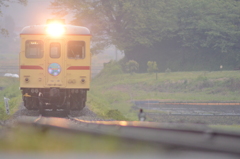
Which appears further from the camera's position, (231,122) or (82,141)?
(231,122)

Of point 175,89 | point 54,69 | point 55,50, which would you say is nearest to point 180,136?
point 54,69

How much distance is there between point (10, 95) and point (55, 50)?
43.1 ft

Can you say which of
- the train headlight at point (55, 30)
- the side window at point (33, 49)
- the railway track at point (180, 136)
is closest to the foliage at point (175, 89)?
the train headlight at point (55, 30)

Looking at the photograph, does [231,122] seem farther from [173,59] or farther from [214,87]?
[173,59]

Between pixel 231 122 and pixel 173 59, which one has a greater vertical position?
pixel 173 59

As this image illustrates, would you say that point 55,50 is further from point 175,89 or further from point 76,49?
point 175,89

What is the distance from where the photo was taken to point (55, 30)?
12.3m

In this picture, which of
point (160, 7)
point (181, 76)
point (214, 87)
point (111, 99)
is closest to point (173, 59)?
point (160, 7)

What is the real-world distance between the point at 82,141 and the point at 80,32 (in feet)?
34.2

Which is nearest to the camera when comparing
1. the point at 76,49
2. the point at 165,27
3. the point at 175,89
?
the point at 76,49

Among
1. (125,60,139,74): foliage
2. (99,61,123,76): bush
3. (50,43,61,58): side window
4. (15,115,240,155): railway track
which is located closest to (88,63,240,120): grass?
(125,60,139,74): foliage

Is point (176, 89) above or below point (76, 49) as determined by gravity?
below

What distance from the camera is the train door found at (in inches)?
479

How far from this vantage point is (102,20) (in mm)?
40219
